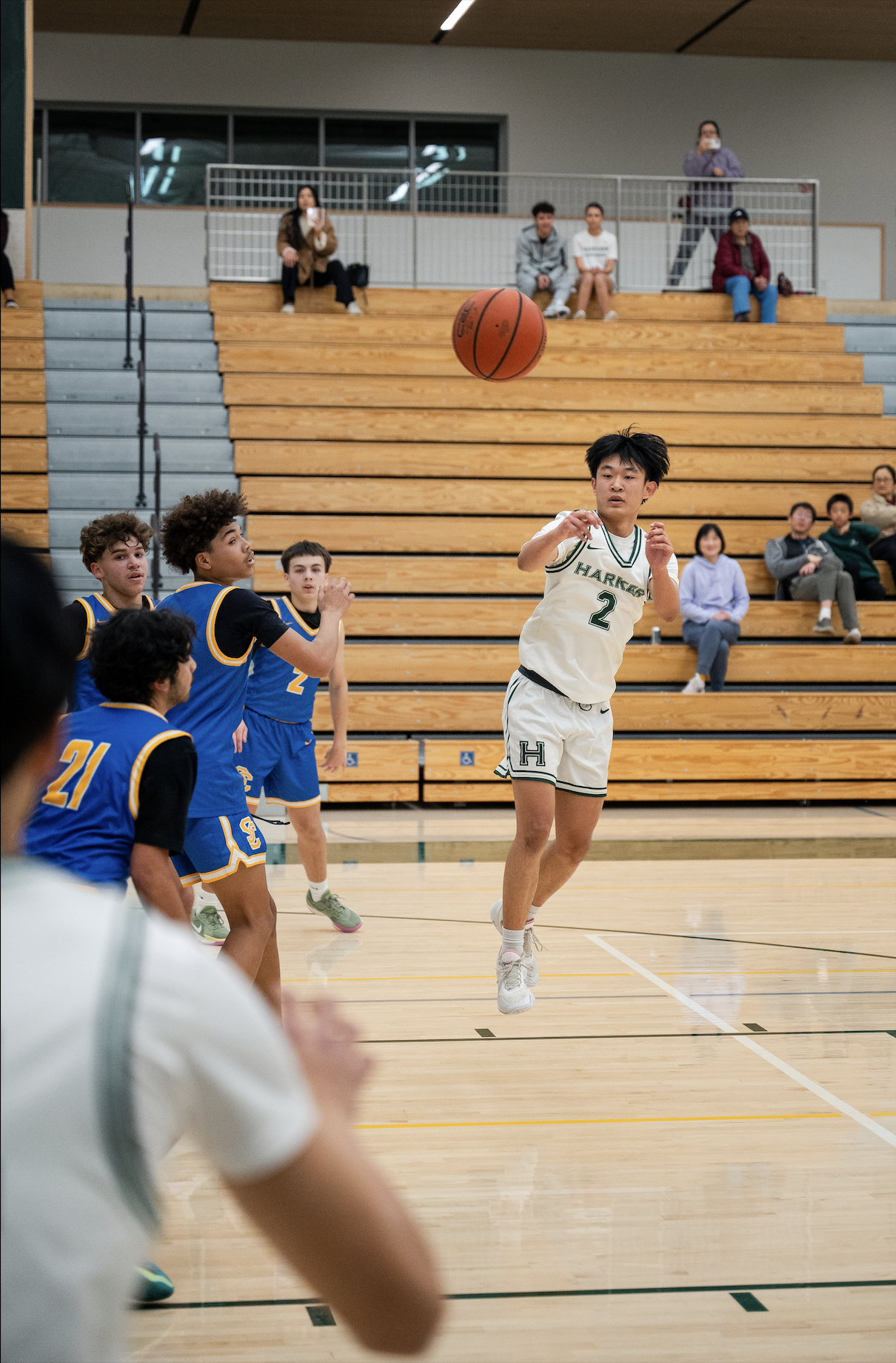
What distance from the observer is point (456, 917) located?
219 inches

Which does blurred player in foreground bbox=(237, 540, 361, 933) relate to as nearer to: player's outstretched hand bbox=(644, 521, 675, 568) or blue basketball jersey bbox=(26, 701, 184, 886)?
player's outstretched hand bbox=(644, 521, 675, 568)

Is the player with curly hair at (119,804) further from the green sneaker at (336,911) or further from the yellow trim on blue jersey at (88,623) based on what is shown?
the green sneaker at (336,911)

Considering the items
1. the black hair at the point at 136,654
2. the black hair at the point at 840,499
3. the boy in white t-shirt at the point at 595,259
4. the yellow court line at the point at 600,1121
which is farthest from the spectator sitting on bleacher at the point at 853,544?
the black hair at the point at 136,654

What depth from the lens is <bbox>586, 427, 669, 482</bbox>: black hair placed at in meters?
4.00

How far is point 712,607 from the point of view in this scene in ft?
29.5

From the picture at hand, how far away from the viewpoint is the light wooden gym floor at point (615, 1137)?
2217 mm

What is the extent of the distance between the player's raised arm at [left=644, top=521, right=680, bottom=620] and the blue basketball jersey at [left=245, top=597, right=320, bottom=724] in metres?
1.45

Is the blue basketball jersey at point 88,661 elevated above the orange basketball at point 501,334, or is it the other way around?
the orange basketball at point 501,334

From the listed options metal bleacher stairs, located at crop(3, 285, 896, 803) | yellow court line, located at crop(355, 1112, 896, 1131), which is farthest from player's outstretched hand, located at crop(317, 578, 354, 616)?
A: metal bleacher stairs, located at crop(3, 285, 896, 803)

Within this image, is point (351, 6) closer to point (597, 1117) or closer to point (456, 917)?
point (456, 917)

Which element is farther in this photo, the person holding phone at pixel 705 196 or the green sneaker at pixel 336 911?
the person holding phone at pixel 705 196

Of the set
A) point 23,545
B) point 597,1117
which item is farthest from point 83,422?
point 23,545

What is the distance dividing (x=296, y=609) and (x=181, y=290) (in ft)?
24.9

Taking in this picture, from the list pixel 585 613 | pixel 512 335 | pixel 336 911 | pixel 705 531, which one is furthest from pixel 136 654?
pixel 705 531
